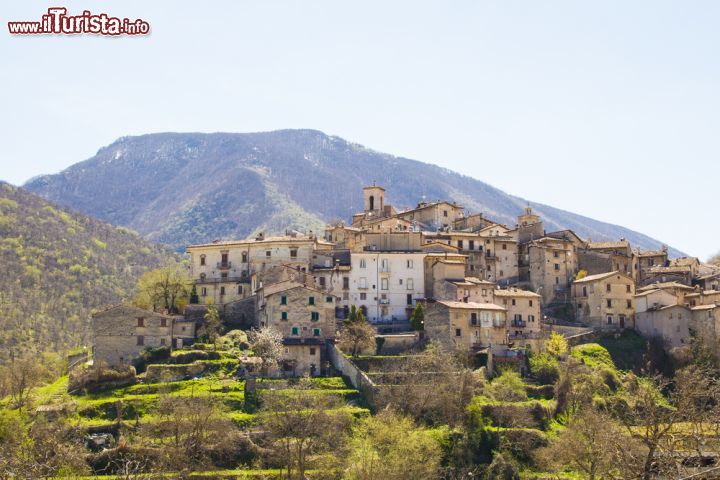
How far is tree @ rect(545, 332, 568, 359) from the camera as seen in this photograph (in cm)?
8131

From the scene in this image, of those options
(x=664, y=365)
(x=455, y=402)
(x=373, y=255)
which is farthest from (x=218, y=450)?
(x=664, y=365)

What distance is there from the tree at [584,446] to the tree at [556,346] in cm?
972

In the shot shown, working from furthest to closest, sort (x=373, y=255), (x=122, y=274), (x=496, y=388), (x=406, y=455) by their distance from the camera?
1. (x=122, y=274)
2. (x=373, y=255)
3. (x=496, y=388)
4. (x=406, y=455)

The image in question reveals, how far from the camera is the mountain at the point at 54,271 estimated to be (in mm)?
131500

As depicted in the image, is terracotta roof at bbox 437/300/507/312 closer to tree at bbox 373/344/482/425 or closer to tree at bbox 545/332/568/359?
tree at bbox 545/332/568/359

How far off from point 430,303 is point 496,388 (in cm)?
1111

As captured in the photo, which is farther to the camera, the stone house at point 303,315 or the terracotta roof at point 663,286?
the terracotta roof at point 663,286

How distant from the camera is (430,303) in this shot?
273 feet

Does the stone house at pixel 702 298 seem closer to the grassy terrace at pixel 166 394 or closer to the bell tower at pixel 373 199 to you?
the grassy terrace at pixel 166 394

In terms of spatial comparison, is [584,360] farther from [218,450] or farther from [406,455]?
[218,450]

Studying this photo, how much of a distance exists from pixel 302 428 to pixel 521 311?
1183 inches

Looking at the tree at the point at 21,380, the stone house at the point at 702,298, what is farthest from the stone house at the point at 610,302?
the tree at the point at 21,380

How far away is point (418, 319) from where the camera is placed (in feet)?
269

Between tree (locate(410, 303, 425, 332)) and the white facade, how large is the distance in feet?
16.6
